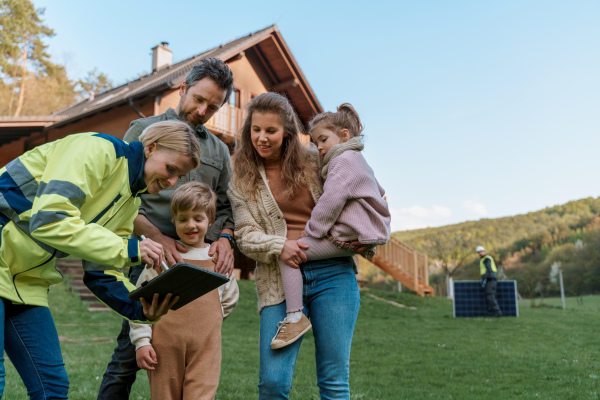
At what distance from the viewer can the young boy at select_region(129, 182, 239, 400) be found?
2.50m

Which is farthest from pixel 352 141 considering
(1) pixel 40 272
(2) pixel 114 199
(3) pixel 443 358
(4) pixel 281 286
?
(3) pixel 443 358

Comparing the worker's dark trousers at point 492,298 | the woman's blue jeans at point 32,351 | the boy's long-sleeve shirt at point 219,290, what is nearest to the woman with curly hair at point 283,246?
the boy's long-sleeve shirt at point 219,290

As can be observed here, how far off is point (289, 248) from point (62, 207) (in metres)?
1.07

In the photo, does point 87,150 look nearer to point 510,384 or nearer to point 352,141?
point 352,141

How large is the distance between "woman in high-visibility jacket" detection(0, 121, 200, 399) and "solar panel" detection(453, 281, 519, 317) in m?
12.5

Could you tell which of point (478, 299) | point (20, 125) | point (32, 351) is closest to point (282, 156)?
point (32, 351)

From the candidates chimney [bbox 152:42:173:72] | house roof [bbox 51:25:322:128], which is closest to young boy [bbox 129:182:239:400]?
house roof [bbox 51:25:322:128]

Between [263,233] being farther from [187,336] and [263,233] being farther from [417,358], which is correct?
[417,358]

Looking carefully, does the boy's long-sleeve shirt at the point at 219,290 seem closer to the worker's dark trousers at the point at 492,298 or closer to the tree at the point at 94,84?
the worker's dark trousers at the point at 492,298

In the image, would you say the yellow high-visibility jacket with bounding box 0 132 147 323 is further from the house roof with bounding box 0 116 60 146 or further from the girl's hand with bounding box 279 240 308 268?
the house roof with bounding box 0 116 60 146

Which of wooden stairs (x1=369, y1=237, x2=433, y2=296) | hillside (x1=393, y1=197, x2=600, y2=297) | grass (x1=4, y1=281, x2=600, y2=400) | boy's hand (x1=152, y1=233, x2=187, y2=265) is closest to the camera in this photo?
boy's hand (x1=152, y1=233, x2=187, y2=265)

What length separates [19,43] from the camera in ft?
104

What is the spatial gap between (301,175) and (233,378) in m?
3.36

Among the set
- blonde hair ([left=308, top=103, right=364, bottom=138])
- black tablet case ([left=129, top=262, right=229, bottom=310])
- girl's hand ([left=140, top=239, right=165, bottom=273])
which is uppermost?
blonde hair ([left=308, top=103, right=364, bottom=138])
